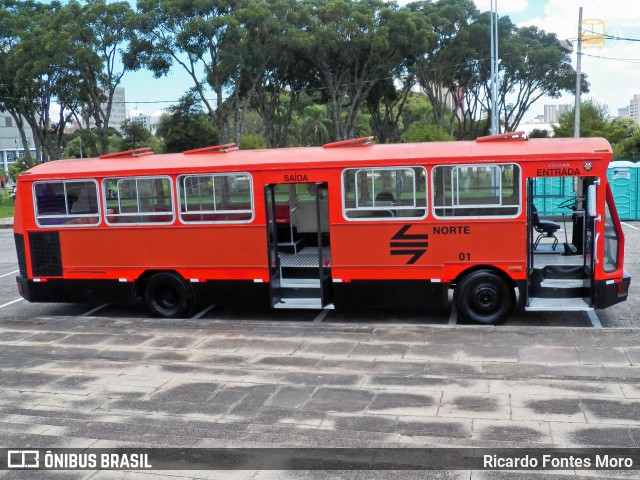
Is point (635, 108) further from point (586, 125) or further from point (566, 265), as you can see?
point (566, 265)

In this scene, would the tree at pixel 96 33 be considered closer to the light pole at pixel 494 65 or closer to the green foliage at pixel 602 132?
the light pole at pixel 494 65

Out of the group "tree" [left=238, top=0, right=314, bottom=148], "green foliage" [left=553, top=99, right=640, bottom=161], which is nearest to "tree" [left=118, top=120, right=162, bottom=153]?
"tree" [left=238, top=0, right=314, bottom=148]

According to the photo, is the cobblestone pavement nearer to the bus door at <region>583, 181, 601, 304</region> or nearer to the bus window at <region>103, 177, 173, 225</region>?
the bus door at <region>583, 181, 601, 304</region>

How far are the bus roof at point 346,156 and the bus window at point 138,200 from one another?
179 mm

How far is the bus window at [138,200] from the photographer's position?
11.1 metres

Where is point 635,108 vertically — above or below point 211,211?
above

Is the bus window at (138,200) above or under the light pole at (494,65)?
under

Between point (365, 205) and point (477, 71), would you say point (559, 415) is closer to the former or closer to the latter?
point (365, 205)

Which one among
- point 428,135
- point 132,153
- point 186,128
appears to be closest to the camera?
point 132,153

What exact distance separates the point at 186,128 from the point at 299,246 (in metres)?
31.8

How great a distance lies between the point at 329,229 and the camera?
35.4 feet

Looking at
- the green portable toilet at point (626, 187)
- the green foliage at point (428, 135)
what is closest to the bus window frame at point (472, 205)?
the green portable toilet at point (626, 187)

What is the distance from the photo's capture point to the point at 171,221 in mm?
11133

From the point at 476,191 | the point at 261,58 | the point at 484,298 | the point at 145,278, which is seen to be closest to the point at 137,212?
the point at 145,278
